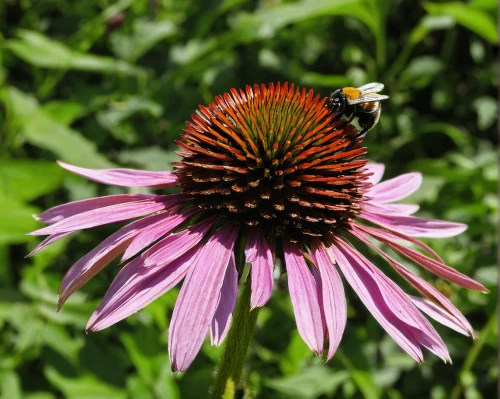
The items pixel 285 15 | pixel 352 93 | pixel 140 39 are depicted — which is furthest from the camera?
pixel 140 39

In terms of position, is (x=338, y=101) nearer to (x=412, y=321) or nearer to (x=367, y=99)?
(x=367, y=99)

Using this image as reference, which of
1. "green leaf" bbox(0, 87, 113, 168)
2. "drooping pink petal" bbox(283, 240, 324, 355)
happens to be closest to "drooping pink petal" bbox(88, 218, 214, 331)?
"drooping pink petal" bbox(283, 240, 324, 355)

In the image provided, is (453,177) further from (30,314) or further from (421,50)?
(30,314)

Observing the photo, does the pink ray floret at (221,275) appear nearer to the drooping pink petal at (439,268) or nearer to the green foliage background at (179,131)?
the drooping pink petal at (439,268)

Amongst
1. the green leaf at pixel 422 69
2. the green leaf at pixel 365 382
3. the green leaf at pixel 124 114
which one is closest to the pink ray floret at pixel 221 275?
the green leaf at pixel 365 382

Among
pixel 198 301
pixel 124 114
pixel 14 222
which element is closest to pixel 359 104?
pixel 198 301

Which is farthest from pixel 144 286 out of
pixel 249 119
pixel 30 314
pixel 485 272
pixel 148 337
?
pixel 485 272

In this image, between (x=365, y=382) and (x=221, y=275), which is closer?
(x=221, y=275)
